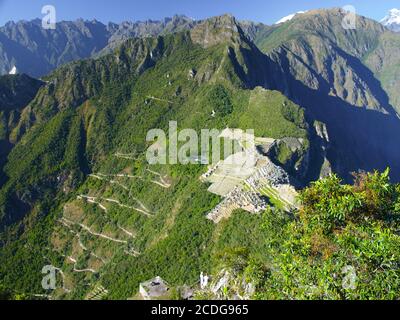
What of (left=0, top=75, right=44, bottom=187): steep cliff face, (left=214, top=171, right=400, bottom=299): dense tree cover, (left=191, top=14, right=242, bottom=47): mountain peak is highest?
(left=191, top=14, right=242, bottom=47): mountain peak

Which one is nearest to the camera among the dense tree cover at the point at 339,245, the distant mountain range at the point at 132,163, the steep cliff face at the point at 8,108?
the dense tree cover at the point at 339,245

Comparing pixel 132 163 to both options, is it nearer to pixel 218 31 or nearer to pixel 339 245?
pixel 218 31

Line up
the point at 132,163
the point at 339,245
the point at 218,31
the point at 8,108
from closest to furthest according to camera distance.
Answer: the point at 339,245, the point at 132,163, the point at 218,31, the point at 8,108

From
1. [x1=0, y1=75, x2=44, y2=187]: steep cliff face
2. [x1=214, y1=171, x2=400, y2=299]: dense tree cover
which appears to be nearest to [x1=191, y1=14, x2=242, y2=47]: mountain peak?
[x1=0, y1=75, x2=44, y2=187]: steep cliff face

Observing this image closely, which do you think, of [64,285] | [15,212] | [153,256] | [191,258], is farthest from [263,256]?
[15,212]

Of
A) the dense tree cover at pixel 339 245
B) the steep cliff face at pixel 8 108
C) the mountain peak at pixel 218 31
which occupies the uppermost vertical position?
the mountain peak at pixel 218 31

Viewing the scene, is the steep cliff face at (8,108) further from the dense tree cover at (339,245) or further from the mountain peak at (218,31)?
the dense tree cover at (339,245)

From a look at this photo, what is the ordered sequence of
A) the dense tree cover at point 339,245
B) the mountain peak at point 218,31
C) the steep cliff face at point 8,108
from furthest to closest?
the mountain peak at point 218,31 < the steep cliff face at point 8,108 < the dense tree cover at point 339,245

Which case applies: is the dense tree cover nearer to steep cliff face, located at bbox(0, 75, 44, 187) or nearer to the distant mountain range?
the distant mountain range

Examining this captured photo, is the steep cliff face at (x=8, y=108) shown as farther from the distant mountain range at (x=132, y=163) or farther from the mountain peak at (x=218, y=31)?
the mountain peak at (x=218, y=31)

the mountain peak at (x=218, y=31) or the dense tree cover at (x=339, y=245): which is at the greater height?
the mountain peak at (x=218, y=31)

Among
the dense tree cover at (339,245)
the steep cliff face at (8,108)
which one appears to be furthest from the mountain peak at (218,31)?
the dense tree cover at (339,245)

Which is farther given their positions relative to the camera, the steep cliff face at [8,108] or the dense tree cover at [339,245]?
the steep cliff face at [8,108]

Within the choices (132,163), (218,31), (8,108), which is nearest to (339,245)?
(132,163)
